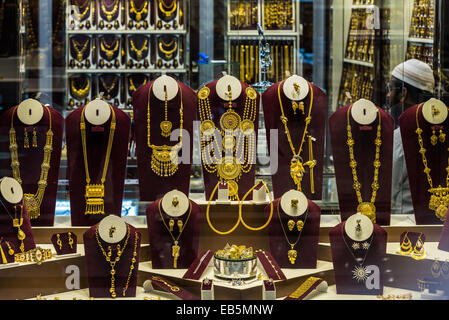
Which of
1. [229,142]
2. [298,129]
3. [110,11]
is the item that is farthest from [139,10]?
[298,129]

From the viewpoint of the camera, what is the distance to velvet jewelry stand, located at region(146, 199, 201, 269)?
114 inches

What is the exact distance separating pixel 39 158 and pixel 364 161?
1.50 m

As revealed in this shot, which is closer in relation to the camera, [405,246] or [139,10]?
[405,246]

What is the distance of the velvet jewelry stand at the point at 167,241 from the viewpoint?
2898 mm

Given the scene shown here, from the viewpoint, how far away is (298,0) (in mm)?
4418

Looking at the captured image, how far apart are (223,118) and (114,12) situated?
94 centimetres

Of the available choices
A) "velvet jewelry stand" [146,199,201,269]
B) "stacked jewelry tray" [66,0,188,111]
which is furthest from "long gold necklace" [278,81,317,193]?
"stacked jewelry tray" [66,0,188,111]

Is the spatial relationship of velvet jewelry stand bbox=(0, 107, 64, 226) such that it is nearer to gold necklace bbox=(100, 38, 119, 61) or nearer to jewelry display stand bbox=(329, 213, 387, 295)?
gold necklace bbox=(100, 38, 119, 61)

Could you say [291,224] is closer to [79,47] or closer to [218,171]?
[218,171]

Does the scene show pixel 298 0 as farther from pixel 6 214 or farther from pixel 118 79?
pixel 6 214

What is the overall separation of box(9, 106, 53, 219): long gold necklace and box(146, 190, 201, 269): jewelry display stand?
→ 54 centimetres

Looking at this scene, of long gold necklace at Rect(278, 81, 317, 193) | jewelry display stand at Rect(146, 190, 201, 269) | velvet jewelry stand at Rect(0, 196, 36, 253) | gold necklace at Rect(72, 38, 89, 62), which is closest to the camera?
velvet jewelry stand at Rect(0, 196, 36, 253)

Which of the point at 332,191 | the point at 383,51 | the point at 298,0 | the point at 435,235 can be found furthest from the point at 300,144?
the point at 298,0

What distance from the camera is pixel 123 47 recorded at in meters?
4.03
